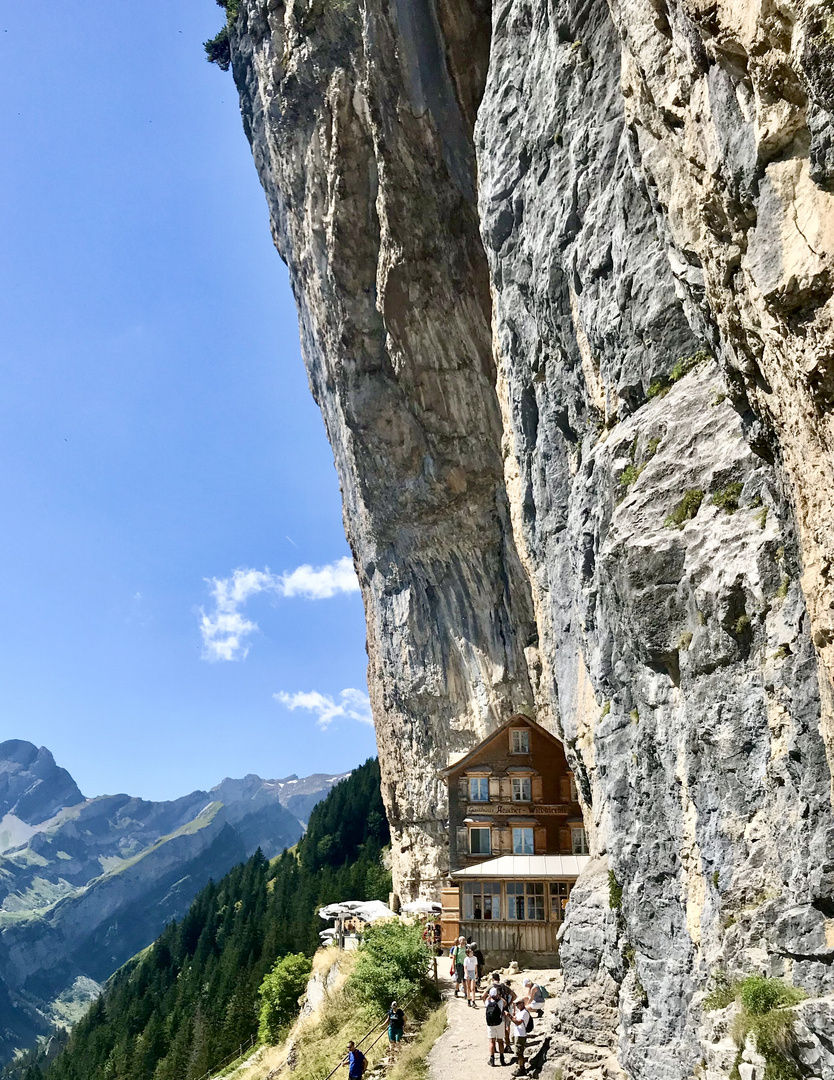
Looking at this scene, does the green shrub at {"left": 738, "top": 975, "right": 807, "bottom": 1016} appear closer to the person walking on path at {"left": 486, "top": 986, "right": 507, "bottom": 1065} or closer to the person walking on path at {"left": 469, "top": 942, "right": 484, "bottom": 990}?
the person walking on path at {"left": 486, "top": 986, "right": 507, "bottom": 1065}

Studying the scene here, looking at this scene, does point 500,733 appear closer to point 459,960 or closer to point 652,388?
point 459,960

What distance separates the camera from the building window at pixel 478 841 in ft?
113

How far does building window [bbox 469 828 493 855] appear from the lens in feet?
113

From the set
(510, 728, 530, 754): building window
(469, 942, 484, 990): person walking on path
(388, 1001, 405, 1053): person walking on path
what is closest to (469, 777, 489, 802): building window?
(510, 728, 530, 754): building window

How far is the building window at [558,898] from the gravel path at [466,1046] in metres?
3.78

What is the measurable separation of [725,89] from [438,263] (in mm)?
27685

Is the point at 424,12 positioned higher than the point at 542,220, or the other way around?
the point at 424,12

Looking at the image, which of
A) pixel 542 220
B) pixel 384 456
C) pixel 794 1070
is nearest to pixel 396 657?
pixel 384 456

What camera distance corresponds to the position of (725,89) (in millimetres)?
9578

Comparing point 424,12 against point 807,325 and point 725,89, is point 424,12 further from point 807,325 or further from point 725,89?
point 807,325

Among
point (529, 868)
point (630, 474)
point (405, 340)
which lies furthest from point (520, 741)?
point (630, 474)

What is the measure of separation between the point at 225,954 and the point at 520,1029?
170ft

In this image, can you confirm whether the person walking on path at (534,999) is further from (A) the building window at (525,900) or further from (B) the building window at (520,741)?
(B) the building window at (520,741)

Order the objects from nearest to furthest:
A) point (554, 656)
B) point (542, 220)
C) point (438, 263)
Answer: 1. point (542, 220)
2. point (554, 656)
3. point (438, 263)
